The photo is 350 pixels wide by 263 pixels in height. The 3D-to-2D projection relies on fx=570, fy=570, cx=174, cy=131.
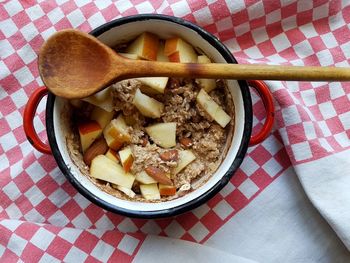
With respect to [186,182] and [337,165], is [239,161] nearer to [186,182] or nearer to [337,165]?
[186,182]

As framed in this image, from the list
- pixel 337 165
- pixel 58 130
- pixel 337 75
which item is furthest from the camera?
pixel 337 165

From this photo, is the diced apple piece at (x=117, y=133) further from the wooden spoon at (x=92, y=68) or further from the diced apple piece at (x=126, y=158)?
the wooden spoon at (x=92, y=68)

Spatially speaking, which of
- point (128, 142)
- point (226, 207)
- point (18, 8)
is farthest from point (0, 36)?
point (226, 207)

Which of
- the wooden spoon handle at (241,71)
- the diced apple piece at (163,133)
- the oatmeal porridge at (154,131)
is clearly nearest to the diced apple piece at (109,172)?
the oatmeal porridge at (154,131)

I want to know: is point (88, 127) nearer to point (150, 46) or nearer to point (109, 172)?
point (109, 172)

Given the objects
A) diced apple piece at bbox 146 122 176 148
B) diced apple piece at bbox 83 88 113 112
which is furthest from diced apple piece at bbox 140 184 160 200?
diced apple piece at bbox 83 88 113 112

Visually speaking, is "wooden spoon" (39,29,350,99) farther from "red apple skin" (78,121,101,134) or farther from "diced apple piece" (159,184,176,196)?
"diced apple piece" (159,184,176,196)
